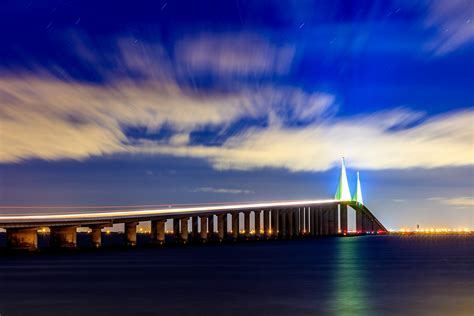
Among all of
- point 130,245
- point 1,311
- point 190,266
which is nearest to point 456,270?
point 190,266

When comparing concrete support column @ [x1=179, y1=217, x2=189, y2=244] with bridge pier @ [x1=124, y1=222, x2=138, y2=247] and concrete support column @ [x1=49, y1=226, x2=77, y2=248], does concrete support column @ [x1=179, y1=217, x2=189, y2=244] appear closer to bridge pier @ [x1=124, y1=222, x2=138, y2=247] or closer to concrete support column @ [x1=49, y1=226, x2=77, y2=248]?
bridge pier @ [x1=124, y1=222, x2=138, y2=247]

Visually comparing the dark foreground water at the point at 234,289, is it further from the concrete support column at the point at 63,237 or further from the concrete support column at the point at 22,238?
the concrete support column at the point at 63,237

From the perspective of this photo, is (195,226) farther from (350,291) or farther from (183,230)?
(350,291)

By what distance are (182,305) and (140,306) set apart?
2.33 meters

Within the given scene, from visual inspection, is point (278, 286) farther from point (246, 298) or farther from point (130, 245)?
point (130, 245)

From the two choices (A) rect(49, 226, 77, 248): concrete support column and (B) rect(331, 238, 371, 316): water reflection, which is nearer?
(B) rect(331, 238, 371, 316): water reflection

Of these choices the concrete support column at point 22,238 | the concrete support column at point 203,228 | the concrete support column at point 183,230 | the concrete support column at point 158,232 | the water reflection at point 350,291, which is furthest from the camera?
the concrete support column at point 203,228

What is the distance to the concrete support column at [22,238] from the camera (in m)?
113

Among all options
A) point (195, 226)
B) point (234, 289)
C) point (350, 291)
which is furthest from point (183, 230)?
point (350, 291)

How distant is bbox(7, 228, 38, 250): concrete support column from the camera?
112625mm

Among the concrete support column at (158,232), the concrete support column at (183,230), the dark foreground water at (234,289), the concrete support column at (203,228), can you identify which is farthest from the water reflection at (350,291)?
the concrete support column at (203,228)

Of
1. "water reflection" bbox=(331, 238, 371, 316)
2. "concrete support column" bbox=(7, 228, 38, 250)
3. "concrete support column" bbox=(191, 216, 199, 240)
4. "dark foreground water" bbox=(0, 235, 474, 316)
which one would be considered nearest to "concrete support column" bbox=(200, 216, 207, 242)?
"concrete support column" bbox=(191, 216, 199, 240)

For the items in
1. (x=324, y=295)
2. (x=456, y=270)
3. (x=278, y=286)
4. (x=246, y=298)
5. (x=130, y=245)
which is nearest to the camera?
(x=246, y=298)

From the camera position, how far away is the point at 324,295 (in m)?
50.9
